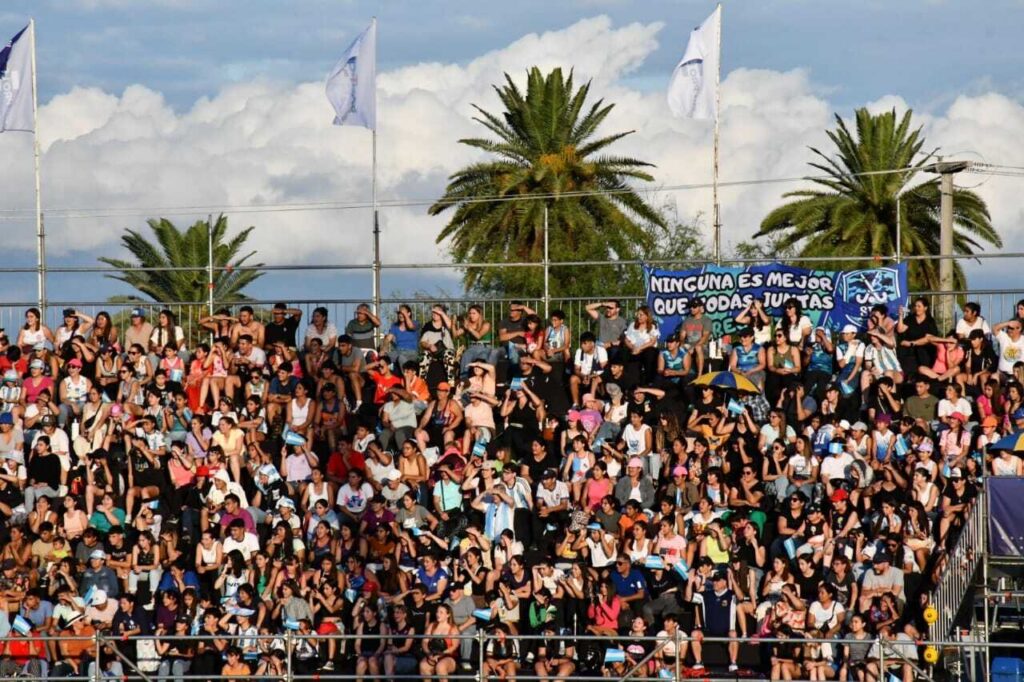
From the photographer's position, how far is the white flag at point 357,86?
28609 millimetres

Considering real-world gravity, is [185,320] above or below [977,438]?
above

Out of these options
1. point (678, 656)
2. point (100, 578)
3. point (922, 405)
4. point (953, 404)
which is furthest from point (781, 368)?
point (100, 578)

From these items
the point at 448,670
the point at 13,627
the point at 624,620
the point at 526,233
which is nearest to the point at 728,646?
the point at 624,620

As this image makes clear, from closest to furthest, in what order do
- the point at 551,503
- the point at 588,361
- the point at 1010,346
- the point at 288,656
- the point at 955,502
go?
the point at 288,656
the point at 955,502
the point at 551,503
the point at 1010,346
the point at 588,361

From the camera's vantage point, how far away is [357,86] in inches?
1129

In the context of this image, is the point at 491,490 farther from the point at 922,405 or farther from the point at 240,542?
the point at 922,405

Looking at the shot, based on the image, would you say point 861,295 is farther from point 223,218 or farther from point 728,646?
point 223,218

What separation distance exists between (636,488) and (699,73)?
881cm

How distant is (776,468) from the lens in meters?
21.1

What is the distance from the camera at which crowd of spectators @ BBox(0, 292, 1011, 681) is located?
19.3 meters

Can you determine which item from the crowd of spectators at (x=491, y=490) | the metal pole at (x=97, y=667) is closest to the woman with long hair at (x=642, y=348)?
the crowd of spectators at (x=491, y=490)

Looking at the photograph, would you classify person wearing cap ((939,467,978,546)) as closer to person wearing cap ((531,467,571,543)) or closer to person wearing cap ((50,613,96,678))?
A: person wearing cap ((531,467,571,543))

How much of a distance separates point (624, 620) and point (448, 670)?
2089mm

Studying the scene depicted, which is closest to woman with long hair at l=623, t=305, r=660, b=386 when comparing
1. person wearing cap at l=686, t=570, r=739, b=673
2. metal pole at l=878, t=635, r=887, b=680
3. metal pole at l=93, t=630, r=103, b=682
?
person wearing cap at l=686, t=570, r=739, b=673
